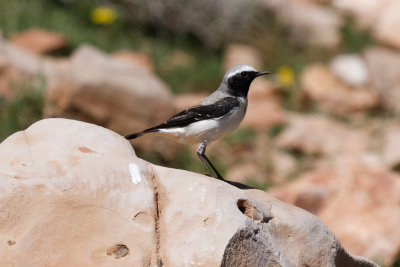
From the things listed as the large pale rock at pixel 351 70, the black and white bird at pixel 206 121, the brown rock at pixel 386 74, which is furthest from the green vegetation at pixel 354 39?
the black and white bird at pixel 206 121

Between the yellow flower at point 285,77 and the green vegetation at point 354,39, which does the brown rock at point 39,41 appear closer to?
the yellow flower at point 285,77

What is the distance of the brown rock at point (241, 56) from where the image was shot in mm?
14672

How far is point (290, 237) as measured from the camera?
5.28 metres

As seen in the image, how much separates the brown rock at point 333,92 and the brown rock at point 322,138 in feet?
→ 3.79

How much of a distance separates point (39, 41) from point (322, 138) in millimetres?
5335

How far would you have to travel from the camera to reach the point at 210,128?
20.7 feet

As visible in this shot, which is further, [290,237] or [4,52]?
[4,52]

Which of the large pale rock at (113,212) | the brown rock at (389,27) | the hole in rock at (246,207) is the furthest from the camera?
the brown rock at (389,27)

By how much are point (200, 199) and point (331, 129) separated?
8.33 m

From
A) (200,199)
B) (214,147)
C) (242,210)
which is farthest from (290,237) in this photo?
(214,147)

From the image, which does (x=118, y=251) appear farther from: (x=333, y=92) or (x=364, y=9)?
(x=364, y=9)

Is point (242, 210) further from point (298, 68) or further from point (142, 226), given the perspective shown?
point (298, 68)

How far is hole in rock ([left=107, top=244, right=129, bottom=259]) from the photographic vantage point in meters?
4.47

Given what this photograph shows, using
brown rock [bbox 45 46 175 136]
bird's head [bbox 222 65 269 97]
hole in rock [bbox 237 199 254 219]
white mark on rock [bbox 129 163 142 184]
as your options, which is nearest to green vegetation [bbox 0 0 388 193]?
brown rock [bbox 45 46 175 136]
